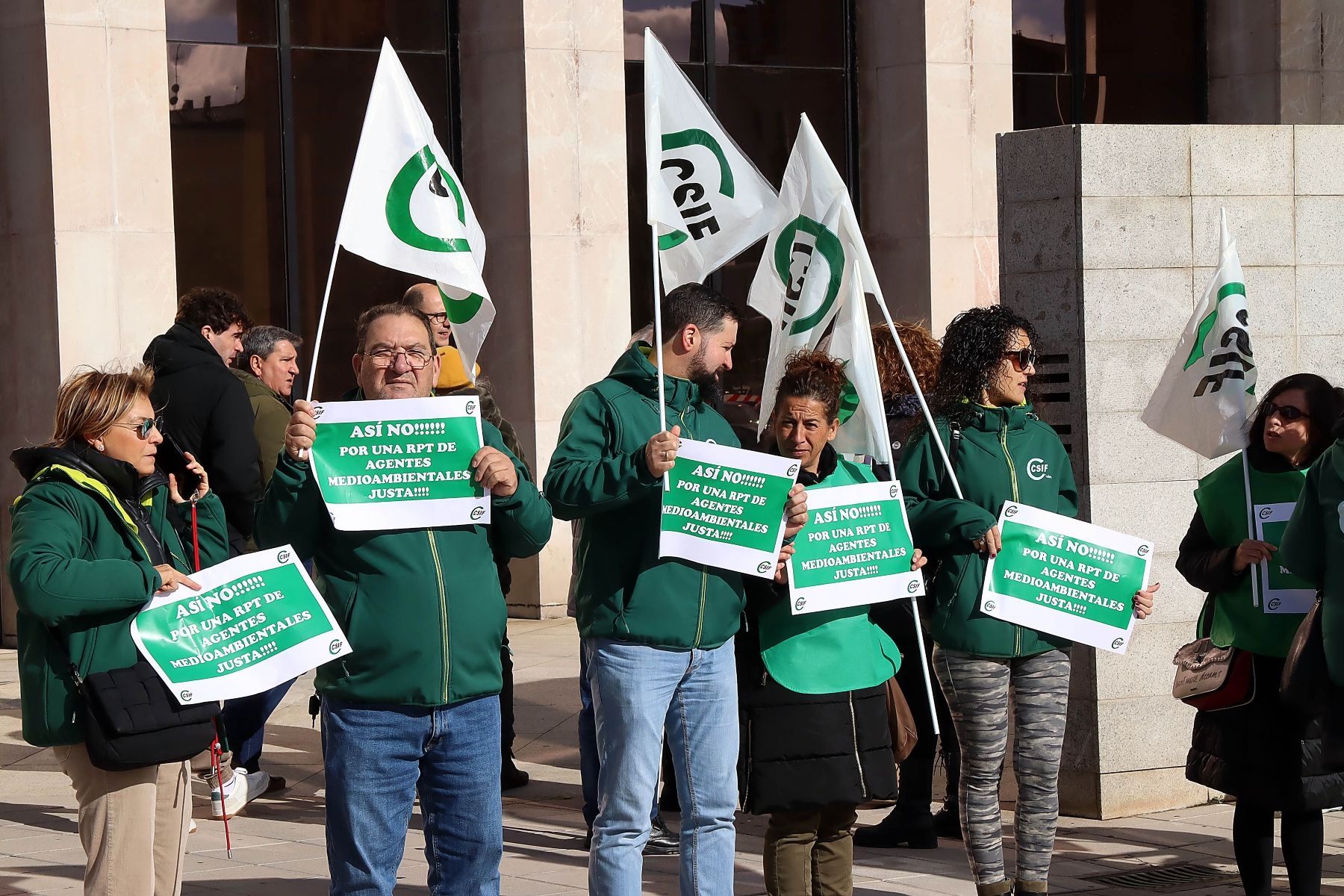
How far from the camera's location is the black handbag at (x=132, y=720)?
15.9ft

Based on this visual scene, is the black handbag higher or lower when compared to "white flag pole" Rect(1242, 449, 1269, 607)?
lower

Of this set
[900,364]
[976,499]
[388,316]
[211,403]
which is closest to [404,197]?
[388,316]

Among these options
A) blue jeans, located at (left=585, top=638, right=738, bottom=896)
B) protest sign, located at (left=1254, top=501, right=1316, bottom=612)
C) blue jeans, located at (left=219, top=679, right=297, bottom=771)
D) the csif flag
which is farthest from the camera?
blue jeans, located at (left=219, top=679, right=297, bottom=771)

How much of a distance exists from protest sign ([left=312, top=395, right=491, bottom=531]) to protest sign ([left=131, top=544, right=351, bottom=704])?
316 millimetres

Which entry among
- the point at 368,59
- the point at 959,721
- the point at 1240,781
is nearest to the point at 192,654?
the point at 959,721

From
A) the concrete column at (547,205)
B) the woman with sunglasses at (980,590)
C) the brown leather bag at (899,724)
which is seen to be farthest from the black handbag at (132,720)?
the concrete column at (547,205)

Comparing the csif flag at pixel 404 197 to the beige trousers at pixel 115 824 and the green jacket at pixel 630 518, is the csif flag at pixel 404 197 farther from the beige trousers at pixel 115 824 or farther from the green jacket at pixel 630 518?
the beige trousers at pixel 115 824

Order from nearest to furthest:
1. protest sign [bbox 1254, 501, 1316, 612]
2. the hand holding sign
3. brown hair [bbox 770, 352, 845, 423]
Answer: the hand holding sign → brown hair [bbox 770, 352, 845, 423] → protest sign [bbox 1254, 501, 1316, 612]

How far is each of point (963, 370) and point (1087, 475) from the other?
1.56m

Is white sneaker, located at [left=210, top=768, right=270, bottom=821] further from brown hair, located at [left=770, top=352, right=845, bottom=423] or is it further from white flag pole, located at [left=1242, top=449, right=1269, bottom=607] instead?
white flag pole, located at [left=1242, top=449, right=1269, bottom=607]

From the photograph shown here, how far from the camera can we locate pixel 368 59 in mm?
14367

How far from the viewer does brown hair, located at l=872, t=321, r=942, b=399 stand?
7.26m

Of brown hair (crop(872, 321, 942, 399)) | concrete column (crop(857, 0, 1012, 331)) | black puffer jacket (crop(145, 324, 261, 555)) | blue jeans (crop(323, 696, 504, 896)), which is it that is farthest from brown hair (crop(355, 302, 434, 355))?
concrete column (crop(857, 0, 1012, 331))

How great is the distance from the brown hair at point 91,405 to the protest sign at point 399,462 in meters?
0.63
